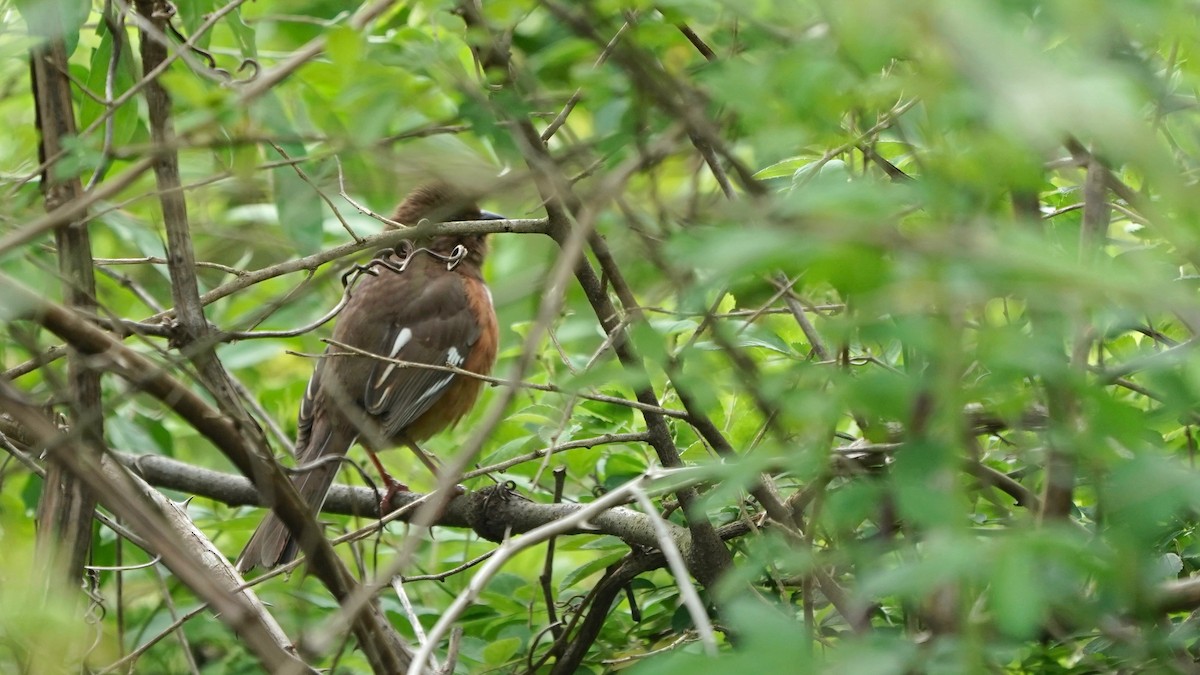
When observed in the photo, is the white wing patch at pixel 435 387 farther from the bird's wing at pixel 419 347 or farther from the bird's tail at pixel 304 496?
the bird's tail at pixel 304 496

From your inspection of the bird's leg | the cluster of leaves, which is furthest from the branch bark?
the bird's leg

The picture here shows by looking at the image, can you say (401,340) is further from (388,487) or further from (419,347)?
(388,487)

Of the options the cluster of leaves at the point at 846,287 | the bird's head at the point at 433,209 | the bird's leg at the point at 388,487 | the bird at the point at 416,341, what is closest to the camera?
the cluster of leaves at the point at 846,287

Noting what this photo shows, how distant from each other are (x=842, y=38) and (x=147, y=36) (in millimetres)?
1687

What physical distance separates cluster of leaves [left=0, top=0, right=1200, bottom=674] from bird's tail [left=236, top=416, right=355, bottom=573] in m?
0.16

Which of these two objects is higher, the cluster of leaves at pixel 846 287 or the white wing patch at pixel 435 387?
the cluster of leaves at pixel 846 287

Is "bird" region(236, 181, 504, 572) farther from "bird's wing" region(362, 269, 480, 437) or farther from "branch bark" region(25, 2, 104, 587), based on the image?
"branch bark" region(25, 2, 104, 587)

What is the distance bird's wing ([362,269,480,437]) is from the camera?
5.90 m

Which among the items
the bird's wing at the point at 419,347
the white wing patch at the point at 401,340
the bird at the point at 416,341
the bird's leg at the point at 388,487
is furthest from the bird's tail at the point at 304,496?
the white wing patch at the point at 401,340

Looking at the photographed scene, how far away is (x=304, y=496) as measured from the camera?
4.39 meters

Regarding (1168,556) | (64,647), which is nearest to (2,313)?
(64,647)

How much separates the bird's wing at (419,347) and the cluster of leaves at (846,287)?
188 cm

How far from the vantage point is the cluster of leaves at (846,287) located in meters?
1.30

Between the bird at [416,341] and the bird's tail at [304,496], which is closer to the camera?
the bird's tail at [304,496]
